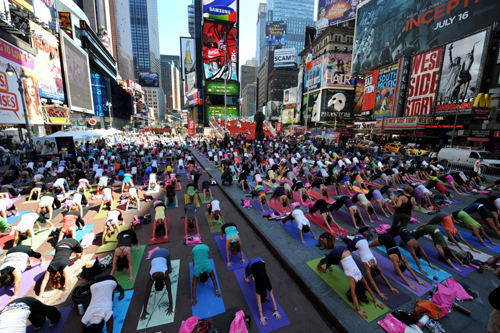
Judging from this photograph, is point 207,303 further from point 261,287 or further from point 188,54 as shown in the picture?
point 188,54

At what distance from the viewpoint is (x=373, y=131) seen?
39.7 meters

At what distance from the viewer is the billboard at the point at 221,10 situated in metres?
69.1

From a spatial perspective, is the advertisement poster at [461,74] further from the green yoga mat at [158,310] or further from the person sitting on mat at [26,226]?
the person sitting on mat at [26,226]

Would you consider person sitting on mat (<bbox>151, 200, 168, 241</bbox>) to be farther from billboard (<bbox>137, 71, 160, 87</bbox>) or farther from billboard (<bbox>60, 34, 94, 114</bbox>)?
billboard (<bbox>137, 71, 160, 87</bbox>)

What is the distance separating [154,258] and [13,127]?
1679 inches

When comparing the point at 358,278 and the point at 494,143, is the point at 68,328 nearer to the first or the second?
the point at 358,278

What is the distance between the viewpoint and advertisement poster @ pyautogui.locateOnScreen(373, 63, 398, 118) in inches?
1335

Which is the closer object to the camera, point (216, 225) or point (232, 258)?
point (232, 258)

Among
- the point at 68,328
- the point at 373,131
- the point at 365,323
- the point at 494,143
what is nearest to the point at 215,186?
the point at 68,328

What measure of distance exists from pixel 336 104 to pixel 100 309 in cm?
6231

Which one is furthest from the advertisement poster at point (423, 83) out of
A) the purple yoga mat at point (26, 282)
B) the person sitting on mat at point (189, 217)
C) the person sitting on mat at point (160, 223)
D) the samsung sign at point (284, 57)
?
the samsung sign at point (284, 57)

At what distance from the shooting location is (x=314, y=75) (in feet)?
199

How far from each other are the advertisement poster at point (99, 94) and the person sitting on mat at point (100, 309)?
62986 millimetres

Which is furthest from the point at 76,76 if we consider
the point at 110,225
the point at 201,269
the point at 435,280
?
the point at 435,280
